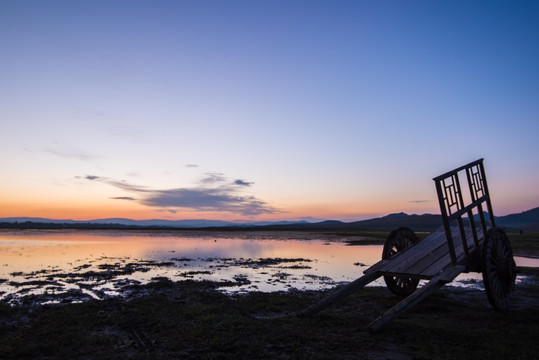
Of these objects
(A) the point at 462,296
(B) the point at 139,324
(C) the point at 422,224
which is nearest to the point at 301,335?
(B) the point at 139,324

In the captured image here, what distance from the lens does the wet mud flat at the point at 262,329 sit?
239 inches

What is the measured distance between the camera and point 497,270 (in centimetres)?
837

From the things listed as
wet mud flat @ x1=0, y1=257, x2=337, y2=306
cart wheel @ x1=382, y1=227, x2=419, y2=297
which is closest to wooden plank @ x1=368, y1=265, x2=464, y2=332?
cart wheel @ x1=382, y1=227, x2=419, y2=297

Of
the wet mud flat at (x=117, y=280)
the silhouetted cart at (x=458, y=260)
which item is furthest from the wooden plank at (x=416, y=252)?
Result: the wet mud flat at (x=117, y=280)

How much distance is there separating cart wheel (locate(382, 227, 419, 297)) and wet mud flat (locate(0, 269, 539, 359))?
20.3 inches

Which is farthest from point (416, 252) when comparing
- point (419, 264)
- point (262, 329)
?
point (262, 329)

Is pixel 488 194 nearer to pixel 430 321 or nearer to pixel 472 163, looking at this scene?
pixel 472 163

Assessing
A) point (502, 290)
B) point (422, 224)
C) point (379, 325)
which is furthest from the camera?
point (422, 224)

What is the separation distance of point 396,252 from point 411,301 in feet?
14.5

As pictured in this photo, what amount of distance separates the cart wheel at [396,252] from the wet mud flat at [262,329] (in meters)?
0.52

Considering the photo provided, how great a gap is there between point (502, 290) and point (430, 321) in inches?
89.1

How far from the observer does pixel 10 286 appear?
547 inches

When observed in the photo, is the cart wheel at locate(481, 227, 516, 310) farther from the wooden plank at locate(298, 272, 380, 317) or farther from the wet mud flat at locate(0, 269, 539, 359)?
the wooden plank at locate(298, 272, 380, 317)

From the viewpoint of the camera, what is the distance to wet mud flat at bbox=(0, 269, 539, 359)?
19.9ft
